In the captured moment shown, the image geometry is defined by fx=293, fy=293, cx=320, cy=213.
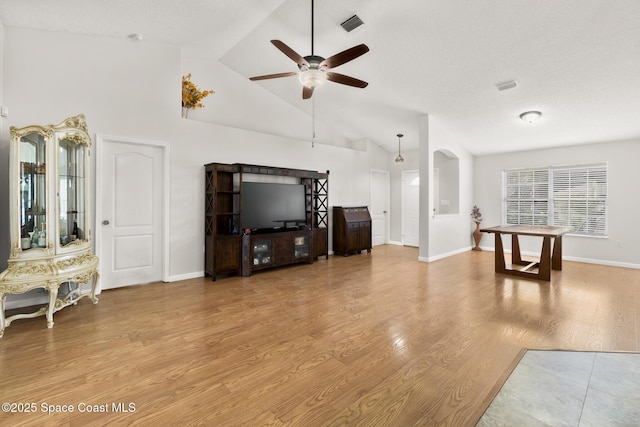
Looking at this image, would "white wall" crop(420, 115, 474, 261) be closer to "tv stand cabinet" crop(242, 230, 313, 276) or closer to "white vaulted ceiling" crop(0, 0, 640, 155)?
"white vaulted ceiling" crop(0, 0, 640, 155)

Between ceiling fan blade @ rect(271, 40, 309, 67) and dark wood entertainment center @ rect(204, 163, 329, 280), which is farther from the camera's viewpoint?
dark wood entertainment center @ rect(204, 163, 329, 280)

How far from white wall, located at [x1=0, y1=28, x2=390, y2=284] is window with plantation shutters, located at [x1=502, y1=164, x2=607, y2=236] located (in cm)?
543

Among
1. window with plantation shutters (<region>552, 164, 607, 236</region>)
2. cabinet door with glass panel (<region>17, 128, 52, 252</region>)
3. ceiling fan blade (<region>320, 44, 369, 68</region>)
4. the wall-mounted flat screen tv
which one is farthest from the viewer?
Answer: window with plantation shutters (<region>552, 164, 607, 236</region>)

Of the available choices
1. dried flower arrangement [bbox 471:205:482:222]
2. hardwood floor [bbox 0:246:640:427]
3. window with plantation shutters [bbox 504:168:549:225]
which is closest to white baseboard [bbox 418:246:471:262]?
dried flower arrangement [bbox 471:205:482:222]

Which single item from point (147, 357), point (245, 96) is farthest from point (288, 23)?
point (147, 357)

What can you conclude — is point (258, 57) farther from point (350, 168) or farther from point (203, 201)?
point (350, 168)

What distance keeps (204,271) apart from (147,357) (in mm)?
2547

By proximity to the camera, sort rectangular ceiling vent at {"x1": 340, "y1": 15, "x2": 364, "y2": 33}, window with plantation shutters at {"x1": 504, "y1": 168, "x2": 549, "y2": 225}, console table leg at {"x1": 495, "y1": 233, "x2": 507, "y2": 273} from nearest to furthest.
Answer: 1. rectangular ceiling vent at {"x1": 340, "y1": 15, "x2": 364, "y2": 33}
2. console table leg at {"x1": 495, "y1": 233, "x2": 507, "y2": 273}
3. window with plantation shutters at {"x1": 504, "y1": 168, "x2": 549, "y2": 225}

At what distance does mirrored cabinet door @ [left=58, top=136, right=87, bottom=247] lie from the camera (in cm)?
309

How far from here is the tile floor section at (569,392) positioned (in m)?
1.70

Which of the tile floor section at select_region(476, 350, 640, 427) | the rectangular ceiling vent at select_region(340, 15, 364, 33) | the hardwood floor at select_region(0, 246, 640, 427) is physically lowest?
the tile floor section at select_region(476, 350, 640, 427)

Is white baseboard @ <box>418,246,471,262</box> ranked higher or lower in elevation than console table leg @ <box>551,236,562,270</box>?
lower

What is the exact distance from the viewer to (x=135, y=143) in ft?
13.6

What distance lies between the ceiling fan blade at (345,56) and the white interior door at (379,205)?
496cm
